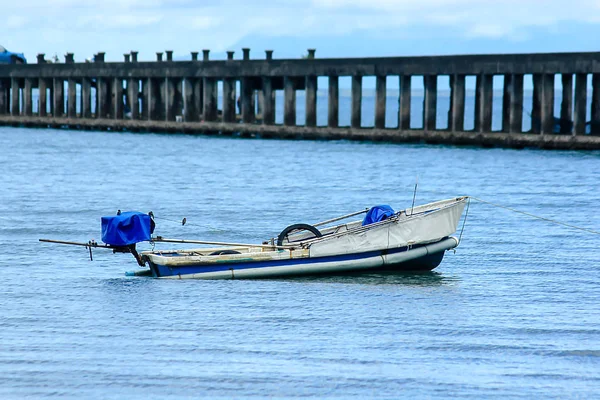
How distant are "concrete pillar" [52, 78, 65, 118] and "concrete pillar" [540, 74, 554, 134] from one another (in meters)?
49.0

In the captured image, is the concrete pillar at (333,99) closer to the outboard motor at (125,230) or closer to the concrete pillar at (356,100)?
the concrete pillar at (356,100)

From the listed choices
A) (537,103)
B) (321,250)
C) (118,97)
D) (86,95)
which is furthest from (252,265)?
(86,95)

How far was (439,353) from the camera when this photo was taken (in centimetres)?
2098

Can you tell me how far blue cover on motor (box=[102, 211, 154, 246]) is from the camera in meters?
27.9

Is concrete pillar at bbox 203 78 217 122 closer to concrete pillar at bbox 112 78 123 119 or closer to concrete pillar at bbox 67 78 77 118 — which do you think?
concrete pillar at bbox 112 78 123 119

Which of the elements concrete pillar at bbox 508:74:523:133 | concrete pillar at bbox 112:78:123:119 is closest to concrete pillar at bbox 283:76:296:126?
concrete pillar at bbox 508:74:523:133

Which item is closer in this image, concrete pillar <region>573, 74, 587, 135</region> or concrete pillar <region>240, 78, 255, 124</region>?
concrete pillar <region>573, 74, 587, 135</region>

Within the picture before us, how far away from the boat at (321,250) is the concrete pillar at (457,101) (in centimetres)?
4336

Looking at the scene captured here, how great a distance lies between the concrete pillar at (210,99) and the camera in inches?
3519

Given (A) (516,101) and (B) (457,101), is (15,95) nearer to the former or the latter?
(B) (457,101)

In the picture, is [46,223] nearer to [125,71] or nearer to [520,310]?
[520,310]

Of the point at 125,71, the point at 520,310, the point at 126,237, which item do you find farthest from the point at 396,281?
the point at 125,71

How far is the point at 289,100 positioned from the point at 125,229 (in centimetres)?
5512

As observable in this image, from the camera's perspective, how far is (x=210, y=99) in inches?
3526
